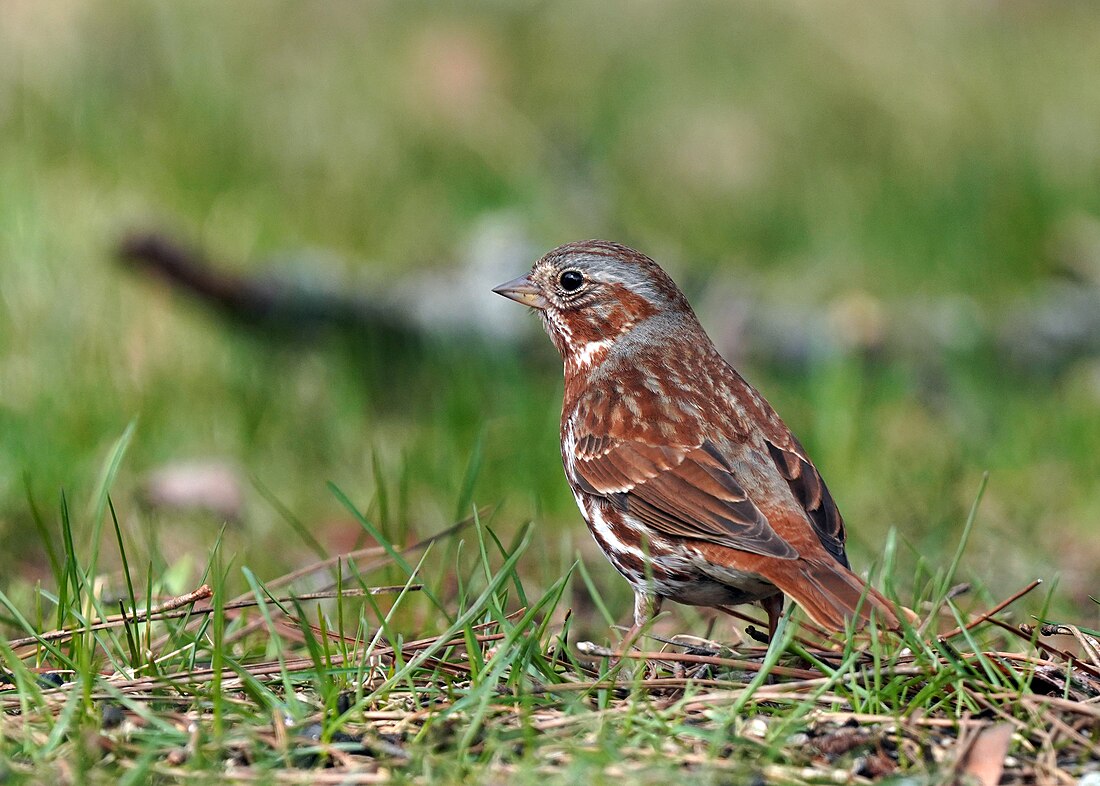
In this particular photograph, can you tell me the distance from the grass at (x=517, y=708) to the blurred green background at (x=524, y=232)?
2.35 feet

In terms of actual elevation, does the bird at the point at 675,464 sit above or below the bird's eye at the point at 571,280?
below

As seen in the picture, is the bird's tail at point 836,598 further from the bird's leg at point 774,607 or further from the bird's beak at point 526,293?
the bird's beak at point 526,293

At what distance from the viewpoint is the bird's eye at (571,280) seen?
18.4ft

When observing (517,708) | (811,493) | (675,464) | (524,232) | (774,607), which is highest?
(524,232)

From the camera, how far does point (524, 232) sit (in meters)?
9.15

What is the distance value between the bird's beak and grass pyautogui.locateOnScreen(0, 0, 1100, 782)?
2.43ft

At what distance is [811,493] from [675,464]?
1.42 feet

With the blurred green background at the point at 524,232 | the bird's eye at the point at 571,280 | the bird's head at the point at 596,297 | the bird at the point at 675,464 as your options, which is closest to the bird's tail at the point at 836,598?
the bird at the point at 675,464

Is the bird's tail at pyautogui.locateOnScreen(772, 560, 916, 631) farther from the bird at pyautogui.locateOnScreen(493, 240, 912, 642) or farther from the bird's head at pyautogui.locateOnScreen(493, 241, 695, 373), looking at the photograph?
the bird's head at pyautogui.locateOnScreen(493, 241, 695, 373)

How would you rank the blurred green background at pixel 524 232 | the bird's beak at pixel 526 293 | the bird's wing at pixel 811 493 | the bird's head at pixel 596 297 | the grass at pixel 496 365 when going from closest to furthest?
the grass at pixel 496 365 < the bird's wing at pixel 811 493 < the bird's head at pixel 596 297 < the bird's beak at pixel 526 293 < the blurred green background at pixel 524 232

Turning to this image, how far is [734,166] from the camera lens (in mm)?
11328

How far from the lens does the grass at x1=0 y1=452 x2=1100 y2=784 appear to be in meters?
Result: 3.34

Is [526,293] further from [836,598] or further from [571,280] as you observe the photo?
[836,598]

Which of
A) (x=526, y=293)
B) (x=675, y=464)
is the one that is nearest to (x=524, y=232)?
(x=526, y=293)
